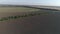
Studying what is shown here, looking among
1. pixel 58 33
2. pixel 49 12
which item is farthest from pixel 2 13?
pixel 58 33

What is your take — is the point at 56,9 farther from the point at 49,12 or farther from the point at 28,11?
the point at 28,11

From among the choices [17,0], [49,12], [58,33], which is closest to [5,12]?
[17,0]

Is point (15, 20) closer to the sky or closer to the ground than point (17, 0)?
closer to the ground

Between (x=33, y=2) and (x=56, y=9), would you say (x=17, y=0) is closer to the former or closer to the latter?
(x=33, y=2)

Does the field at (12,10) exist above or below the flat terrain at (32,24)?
above

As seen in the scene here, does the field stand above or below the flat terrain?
above

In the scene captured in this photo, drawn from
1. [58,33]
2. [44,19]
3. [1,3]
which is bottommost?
[58,33]

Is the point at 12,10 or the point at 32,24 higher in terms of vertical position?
the point at 12,10
